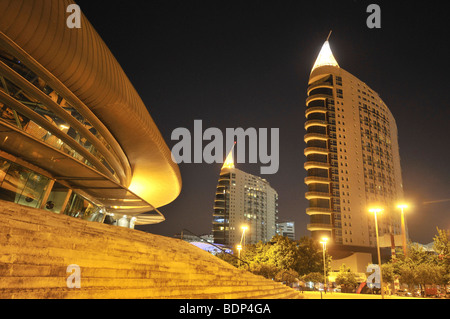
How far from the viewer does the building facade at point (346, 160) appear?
7019cm

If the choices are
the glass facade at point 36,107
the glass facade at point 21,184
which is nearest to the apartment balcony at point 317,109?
the glass facade at point 36,107

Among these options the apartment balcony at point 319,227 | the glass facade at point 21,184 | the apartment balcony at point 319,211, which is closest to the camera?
the glass facade at point 21,184

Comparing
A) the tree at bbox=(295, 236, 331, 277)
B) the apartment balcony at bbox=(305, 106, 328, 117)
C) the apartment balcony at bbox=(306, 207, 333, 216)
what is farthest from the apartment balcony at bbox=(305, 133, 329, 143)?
the tree at bbox=(295, 236, 331, 277)

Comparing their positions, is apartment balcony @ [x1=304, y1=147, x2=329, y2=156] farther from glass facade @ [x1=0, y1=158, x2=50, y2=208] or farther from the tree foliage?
glass facade @ [x1=0, y1=158, x2=50, y2=208]

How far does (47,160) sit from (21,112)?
2.26 meters

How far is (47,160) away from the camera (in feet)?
42.1

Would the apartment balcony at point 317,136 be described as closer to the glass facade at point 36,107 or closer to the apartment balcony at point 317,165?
the apartment balcony at point 317,165

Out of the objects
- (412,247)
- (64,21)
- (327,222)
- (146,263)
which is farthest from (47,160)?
(327,222)

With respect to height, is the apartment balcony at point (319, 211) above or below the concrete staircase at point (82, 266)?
above

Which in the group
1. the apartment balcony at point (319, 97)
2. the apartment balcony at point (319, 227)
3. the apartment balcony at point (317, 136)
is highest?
the apartment balcony at point (319, 97)

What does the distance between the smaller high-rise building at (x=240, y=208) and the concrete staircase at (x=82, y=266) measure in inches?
4857

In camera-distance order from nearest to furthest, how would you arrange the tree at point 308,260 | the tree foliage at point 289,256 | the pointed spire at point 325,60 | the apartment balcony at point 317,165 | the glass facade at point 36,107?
the glass facade at point 36,107 < the tree foliage at point 289,256 < the tree at point 308,260 < the apartment balcony at point 317,165 < the pointed spire at point 325,60

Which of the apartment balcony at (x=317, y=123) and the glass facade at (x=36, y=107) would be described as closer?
the glass facade at (x=36, y=107)
